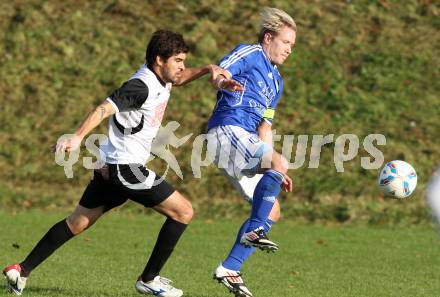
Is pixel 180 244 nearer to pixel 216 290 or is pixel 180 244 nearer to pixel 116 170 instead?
pixel 216 290

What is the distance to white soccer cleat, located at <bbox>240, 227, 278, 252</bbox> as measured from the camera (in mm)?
7223

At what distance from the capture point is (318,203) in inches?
599

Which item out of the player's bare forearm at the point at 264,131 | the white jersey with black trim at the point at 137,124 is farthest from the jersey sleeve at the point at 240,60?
the white jersey with black trim at the point at 137,124

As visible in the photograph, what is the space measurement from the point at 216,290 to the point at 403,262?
11.2 ft

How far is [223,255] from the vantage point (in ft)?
37.5

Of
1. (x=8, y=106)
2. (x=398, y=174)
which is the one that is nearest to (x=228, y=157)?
(x=398, y=174)

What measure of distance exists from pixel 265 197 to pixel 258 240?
0.43 meters

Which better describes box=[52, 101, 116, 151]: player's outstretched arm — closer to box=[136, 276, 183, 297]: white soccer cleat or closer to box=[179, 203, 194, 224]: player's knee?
box=[179, 203, 194, 224]: player's knee

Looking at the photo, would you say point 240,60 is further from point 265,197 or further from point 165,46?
point 265,197

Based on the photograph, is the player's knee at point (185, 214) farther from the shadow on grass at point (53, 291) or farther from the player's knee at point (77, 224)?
the shadow on grass at point (53, 291)

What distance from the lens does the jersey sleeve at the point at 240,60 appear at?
26.0 ft

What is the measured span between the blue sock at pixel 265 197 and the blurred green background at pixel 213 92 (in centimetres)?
731

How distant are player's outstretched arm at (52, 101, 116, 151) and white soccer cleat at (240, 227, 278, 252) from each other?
1.46 m

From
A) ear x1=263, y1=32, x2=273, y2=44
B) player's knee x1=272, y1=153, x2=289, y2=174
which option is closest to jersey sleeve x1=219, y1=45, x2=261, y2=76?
ear x1=263, y1=32, x2=273, y2=44
